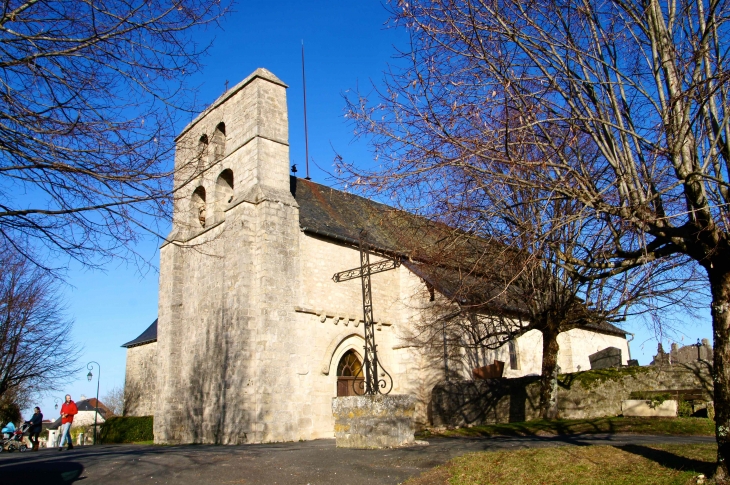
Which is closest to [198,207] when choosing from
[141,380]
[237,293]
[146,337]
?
[237,293]

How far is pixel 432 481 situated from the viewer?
695 centimetres

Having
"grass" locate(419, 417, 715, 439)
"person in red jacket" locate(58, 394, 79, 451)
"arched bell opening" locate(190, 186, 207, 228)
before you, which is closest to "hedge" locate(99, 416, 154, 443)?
"person in red jacket" locate(58, 394, 79, 451)

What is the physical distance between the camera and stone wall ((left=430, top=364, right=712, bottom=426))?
42.9 feet

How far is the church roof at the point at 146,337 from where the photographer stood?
24.5 metres

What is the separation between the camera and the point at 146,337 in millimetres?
25141

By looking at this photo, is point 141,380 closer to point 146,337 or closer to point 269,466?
point 146,337

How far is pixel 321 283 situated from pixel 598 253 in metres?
10.0

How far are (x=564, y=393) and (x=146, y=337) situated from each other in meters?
18.6

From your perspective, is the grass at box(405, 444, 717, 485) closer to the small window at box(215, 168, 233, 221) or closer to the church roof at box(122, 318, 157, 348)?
the small window at box(215, 168, 233, 221)

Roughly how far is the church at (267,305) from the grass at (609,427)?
3.77m

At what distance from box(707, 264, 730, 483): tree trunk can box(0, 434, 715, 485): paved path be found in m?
2.79

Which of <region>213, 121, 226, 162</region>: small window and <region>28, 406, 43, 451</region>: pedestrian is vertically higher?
<region>213, 121, 226, 162</region>: small window

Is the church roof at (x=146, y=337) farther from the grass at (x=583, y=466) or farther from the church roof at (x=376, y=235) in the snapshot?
the grass at (x=583, y=466)

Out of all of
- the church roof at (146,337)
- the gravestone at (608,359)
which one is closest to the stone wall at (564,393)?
the gravestone at (608,359)
